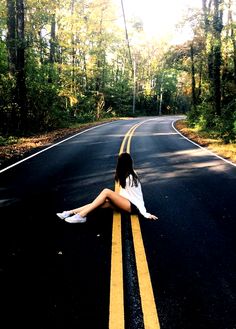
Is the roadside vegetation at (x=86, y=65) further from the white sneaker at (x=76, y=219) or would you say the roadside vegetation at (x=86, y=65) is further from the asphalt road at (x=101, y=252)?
the white sneaker at (x=76, y=219)

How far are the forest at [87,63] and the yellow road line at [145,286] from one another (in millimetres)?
13749

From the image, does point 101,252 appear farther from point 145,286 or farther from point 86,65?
point 86,65

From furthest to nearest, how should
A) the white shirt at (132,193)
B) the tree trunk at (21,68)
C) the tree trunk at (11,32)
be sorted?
1. the tree trunk at (11,32)
2. the tree trunk at (21,68)
3. the white shirt at (132,193)

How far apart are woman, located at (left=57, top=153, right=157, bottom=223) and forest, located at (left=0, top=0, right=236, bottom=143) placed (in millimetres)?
12514

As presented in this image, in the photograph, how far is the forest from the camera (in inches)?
810

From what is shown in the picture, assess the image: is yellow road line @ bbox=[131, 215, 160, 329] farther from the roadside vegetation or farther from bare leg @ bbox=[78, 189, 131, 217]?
the roadside vegetation

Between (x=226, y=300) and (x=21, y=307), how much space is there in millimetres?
2162

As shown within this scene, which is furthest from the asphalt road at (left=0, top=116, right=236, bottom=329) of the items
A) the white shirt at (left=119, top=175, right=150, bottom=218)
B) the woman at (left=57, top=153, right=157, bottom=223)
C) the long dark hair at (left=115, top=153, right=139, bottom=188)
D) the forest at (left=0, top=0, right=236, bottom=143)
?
the forest at (left=0, top=0, right=236, bottom=143)

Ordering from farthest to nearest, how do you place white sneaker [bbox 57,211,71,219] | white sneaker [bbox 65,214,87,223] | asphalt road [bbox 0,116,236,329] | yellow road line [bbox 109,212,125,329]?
white sneaker [bbox 57,211,71,219], white sneaker [bbox 65,214,87,223], asphalt road [bbox 0,116,236,329], yellow road line [bbox 109,212,125,329]

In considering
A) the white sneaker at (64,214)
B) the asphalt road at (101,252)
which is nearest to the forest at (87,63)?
the asphalt road at (101,252)

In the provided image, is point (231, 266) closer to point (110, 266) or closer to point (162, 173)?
point (110, 266)

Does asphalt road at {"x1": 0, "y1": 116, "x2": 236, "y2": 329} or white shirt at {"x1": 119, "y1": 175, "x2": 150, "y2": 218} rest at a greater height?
white shirt at {"x1": 119, "y1": 175, "x2": 150, "y2": 218}

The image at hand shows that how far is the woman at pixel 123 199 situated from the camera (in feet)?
20.6

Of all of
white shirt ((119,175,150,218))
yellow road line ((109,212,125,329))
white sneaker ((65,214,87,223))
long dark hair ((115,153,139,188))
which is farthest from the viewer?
long dark hair ((115,153,139,188))
